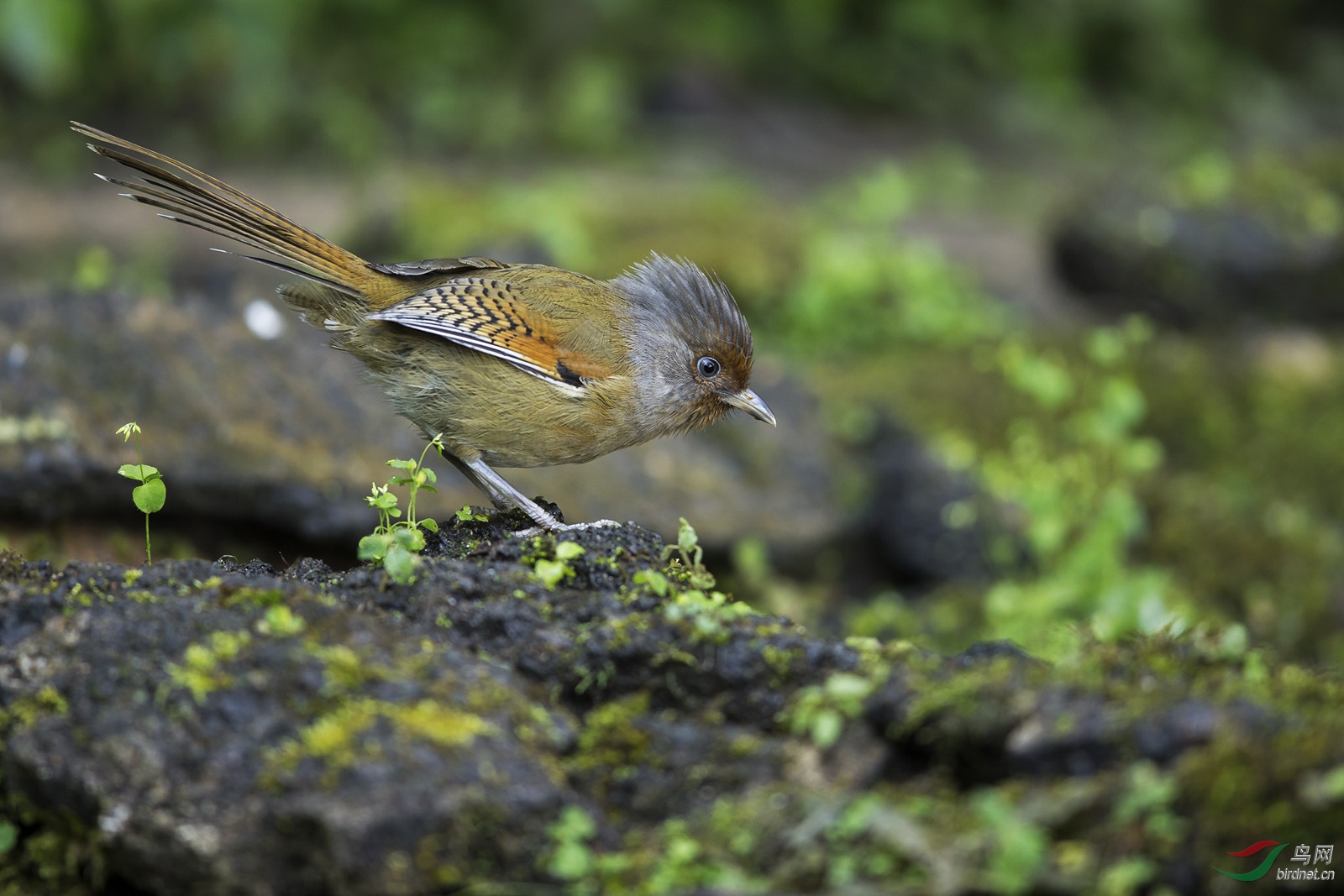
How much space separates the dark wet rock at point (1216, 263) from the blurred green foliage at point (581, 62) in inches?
248

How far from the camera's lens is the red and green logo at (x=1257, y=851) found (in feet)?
7.49

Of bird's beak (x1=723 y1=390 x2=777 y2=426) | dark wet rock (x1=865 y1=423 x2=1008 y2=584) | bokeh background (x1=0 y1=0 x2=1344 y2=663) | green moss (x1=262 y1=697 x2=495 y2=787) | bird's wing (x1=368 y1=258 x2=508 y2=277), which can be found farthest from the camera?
dark wet rock (x1=865 y1=423 x2=1008 y2=584)

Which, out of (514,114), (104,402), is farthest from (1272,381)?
(514,114)

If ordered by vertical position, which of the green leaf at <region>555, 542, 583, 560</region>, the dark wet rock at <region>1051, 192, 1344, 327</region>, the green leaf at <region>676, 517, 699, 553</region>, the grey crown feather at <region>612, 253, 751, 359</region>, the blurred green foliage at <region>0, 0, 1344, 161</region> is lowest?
the green leaf at <region>555, 542, 583, 560</region>

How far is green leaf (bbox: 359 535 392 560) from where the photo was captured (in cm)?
321

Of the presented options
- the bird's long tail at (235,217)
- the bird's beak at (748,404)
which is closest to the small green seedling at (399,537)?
the bird's long tail at (235,217)

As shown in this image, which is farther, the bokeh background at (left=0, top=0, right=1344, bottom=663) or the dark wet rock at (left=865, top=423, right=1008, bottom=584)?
the dark wet rock at (left=865, top=423, right=1008, bottom=584)

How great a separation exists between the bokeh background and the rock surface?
26.5 inches

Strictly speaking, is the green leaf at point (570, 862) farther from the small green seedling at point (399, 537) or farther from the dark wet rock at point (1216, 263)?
the dark wet rock at point (1216, 263)

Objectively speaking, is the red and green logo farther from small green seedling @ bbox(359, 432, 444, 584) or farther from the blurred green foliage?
the blurred green foliage

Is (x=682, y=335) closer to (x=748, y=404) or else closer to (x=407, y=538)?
(x=748, y=404)

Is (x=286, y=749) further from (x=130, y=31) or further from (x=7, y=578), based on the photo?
(x=130, y=31)

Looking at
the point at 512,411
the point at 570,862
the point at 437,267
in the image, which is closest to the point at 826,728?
the point at 570,862

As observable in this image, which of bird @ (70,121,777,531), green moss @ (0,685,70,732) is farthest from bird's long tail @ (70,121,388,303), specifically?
green moss @ (0,685,70,732)
